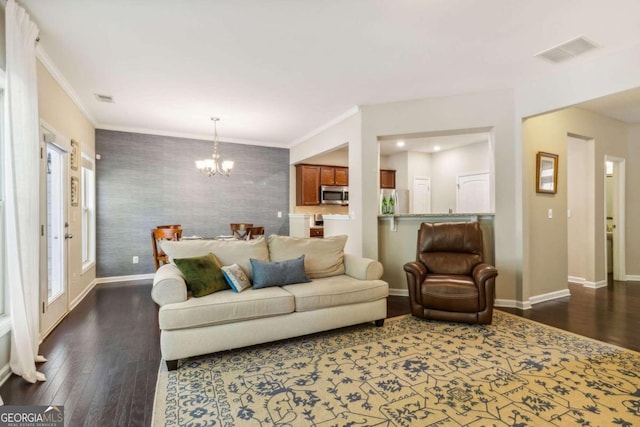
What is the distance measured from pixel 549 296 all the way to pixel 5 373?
Answer: 18.8 ft

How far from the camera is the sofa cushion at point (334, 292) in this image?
2.84 metres

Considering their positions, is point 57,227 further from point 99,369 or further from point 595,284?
point 595,284

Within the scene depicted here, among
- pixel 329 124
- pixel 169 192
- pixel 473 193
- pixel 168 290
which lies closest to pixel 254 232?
pixel 169 192

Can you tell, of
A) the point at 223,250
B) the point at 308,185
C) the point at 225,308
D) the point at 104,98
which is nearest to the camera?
the point at 225,308

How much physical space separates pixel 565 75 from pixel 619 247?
383 cm

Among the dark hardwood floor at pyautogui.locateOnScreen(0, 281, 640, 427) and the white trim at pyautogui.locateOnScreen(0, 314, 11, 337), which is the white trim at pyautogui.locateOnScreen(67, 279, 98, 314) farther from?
the white trim at pyautogui.locateOnScreen(0, 314, 11, 337)

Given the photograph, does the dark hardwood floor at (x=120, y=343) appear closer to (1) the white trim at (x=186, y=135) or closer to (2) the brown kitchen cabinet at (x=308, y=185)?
(1) the white trim at (x=186, y=135)

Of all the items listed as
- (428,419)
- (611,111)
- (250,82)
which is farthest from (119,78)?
(611,111)

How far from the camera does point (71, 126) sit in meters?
4.05

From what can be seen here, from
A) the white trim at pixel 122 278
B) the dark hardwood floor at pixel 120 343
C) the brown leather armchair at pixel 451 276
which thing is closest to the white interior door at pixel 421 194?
the dark hardwood floor at pixel 120 343

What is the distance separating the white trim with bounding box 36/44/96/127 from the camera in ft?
9.78

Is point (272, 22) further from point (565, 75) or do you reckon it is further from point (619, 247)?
point (619, 247)

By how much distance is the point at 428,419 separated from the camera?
176 centimetres

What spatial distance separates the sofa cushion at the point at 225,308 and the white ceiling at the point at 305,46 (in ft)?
7.42
